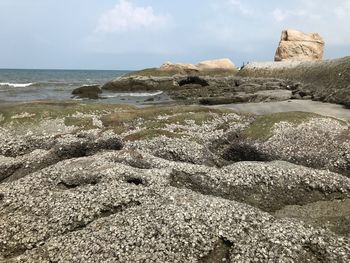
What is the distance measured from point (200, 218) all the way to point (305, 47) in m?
103

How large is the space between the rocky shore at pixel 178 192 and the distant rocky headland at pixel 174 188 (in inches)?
2.4

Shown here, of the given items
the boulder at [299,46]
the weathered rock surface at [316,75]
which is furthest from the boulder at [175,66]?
the boulder at [299,46]

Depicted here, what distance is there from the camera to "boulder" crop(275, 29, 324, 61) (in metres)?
111

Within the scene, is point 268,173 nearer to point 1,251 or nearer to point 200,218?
point 200,218

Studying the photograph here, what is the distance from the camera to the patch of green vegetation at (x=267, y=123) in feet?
109

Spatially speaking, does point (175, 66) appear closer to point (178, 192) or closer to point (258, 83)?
point (258, 83)

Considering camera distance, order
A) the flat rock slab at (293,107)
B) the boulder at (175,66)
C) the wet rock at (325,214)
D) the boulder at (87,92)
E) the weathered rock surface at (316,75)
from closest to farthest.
→ 1. the wet rock at (325,214)
2. the flat rock slab at (293,107)
3. the weathered rock surface at (316,75)
4. the boulder at (87,92)
5. the boulder at (175,66)

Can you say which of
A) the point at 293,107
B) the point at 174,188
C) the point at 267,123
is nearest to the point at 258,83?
the point at 293,107

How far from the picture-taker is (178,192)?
843 inches

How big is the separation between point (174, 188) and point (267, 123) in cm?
1565

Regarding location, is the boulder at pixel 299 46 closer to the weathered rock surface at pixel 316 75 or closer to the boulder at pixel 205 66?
the weathered rock surface at pixel 316 75

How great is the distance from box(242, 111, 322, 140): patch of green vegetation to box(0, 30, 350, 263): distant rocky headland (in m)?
0.16

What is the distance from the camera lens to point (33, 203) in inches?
828

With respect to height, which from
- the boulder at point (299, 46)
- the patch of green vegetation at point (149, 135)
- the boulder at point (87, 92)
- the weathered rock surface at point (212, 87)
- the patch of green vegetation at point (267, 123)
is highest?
the boulder at point (299, 46)
